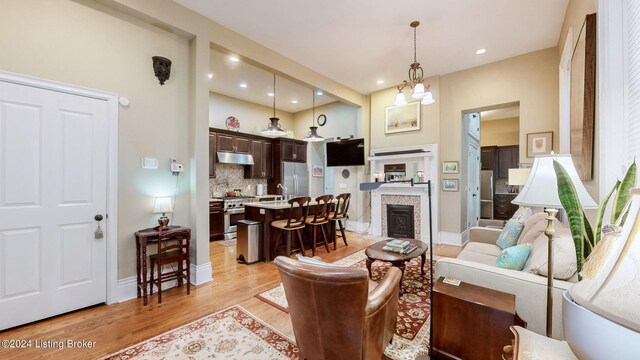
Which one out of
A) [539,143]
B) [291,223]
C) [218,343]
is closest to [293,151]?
[291,223]

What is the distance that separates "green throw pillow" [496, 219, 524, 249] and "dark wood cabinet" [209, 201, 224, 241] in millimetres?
4959

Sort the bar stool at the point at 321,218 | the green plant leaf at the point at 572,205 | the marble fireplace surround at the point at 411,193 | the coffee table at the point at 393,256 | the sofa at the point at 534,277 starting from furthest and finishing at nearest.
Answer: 1. the marble fireplace surround at the point at 411,193
2. the bar stool at the point at 321,218
3. the coffee table at the point at 393,256
4. the sofa at the point at 534,277
5. the green plant leaf at the point at 572,205

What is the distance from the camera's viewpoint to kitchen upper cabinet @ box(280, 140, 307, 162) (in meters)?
6.95

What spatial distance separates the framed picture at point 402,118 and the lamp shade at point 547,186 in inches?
156

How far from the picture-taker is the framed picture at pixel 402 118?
535 centimetres

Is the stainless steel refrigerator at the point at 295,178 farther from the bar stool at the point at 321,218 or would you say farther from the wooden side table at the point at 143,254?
the wooden side table at the point at 143,254

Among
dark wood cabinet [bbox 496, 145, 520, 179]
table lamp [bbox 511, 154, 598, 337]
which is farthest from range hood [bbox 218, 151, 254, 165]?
dark wood cabinet [bbox 496, 145, 520, 179]

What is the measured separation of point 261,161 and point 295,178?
3.39 feet

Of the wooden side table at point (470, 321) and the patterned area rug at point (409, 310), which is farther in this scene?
the patterned area rug at point (409, 310)

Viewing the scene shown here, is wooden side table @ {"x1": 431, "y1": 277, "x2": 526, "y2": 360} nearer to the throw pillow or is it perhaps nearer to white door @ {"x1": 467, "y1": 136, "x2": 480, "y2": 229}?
the throw pillow

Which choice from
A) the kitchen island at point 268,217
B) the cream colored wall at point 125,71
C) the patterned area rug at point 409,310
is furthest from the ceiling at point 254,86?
the patterned area rug at point 409,310

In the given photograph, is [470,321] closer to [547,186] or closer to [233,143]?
[547,186]

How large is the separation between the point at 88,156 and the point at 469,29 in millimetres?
4874

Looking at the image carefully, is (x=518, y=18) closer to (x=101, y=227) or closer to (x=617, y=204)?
(x=617, y=204)
